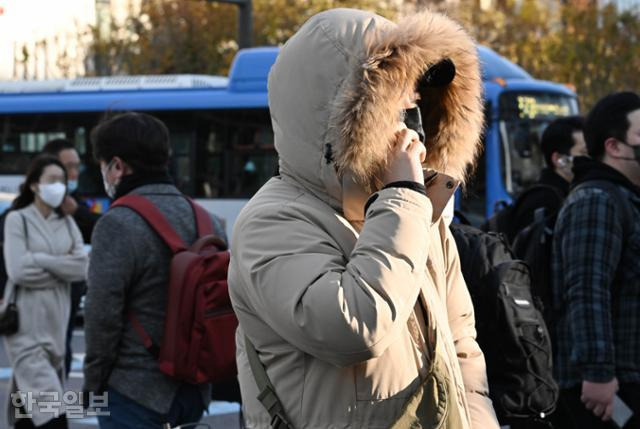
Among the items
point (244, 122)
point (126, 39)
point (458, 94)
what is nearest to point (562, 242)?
point (458, 94)

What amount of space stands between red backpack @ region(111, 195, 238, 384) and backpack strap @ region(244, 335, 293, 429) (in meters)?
1.68

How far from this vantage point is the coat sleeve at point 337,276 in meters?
2.22

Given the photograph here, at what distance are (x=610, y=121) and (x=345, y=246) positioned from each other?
2.49m

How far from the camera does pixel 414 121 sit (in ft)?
8.16

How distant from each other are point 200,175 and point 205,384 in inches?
499

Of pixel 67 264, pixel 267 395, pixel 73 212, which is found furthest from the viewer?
pixel 73 212

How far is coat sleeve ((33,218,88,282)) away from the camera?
6.07 metres

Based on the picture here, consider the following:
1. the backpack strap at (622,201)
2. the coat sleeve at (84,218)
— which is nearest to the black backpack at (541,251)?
the backpack strap at (622,201)

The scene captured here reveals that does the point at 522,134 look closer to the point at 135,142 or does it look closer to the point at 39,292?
the point at 39,292

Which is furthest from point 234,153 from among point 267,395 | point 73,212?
point 267,395

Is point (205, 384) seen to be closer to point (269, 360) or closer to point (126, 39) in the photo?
point (269, 360)

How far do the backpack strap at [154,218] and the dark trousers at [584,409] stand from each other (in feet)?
5.09

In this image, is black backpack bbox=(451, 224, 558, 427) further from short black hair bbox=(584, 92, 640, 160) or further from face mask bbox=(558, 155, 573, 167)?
face mask bbox=(558, 155, 573, 167)

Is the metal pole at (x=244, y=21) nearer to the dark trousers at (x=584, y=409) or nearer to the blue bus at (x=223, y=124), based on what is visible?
the blue bus at (x=223, y=124)
